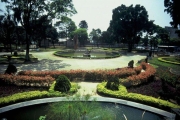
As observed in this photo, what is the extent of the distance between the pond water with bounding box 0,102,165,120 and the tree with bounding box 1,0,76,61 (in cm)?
1736

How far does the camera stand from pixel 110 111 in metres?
7.25

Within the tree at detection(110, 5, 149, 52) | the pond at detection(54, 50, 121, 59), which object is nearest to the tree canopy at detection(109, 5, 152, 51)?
the tree at detection(110, 5, 149, 52)

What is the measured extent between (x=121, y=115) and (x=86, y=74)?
6.78m

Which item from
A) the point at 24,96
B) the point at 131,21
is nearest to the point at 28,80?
the point at 24,96

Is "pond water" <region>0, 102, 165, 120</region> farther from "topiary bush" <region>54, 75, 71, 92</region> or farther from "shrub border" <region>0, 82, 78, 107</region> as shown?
"topiary bush" <region>54, 75, 71, 92</region>

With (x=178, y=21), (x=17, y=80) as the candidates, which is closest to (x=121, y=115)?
(x=17, y=80)

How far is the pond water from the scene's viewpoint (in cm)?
682

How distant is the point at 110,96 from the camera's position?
9297mm

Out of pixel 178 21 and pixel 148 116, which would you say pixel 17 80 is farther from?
pixel 178 21

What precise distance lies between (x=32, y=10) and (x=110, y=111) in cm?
2251

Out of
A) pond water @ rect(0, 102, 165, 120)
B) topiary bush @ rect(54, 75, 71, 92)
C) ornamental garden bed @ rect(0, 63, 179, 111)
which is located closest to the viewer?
pond water @ rect(0, 102, 165, 120)

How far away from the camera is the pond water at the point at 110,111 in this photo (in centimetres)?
682

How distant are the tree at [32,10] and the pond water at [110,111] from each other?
56.9 feet

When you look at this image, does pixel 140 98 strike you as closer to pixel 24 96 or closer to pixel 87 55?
pixel 24 96
